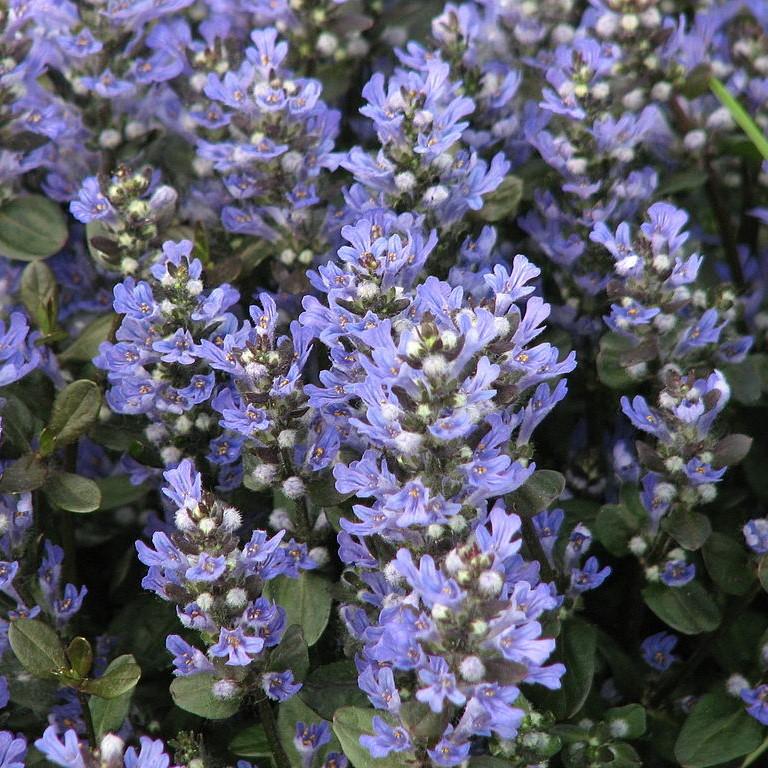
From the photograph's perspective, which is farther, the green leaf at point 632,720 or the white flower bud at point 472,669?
the green leaf at point 632,720

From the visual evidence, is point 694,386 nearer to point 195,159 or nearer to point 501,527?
point 501,527

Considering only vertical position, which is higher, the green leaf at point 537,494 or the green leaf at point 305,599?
the green leaf at point 537,494

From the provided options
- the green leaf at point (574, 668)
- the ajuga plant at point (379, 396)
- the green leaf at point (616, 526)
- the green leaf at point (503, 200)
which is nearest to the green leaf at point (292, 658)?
the ajuga plant at point (379, 396)

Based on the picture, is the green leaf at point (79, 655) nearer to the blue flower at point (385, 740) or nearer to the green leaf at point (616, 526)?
the blue flower at point (385, 740)

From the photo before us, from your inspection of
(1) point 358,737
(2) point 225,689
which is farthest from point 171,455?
(1) point 358,737

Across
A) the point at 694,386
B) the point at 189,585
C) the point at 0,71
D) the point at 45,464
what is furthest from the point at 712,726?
the point at 0,71
